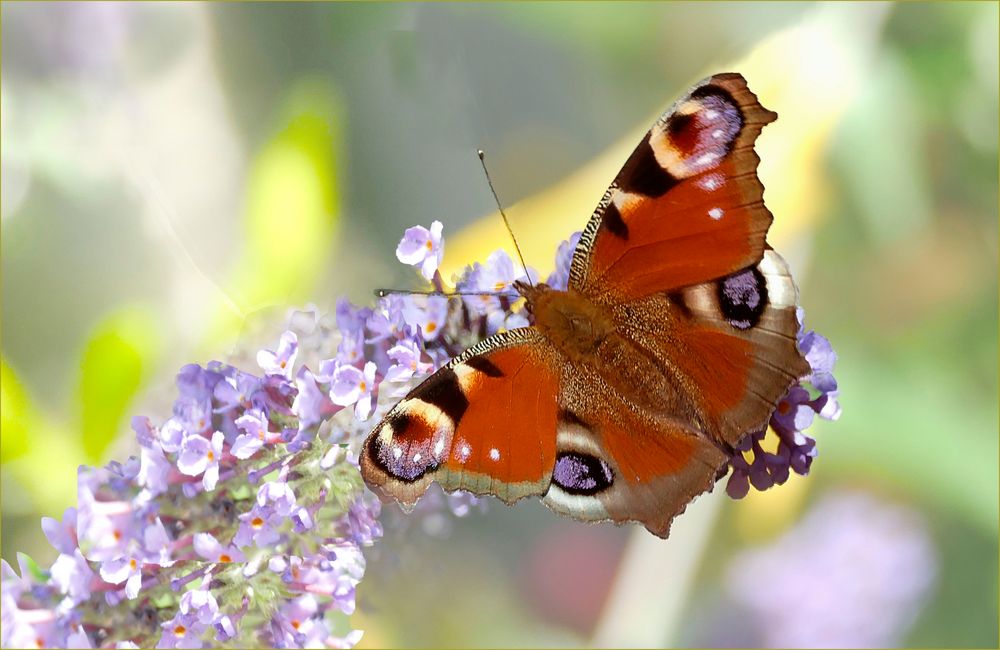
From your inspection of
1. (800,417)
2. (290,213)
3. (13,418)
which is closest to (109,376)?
(13,418)

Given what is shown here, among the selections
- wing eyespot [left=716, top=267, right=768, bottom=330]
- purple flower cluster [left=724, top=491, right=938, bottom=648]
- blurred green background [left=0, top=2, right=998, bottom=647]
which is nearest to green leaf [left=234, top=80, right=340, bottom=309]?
blurred green background [left=0, top=2, right=998, bottom=647]

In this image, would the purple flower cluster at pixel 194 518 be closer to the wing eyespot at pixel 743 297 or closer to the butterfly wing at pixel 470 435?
the butterfly wing at pixel 470 435

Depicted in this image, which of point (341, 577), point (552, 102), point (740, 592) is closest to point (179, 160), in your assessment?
point (552, 102)

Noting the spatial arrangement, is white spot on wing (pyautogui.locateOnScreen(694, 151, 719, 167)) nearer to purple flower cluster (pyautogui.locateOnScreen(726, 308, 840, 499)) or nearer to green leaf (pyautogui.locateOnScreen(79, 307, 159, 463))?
purple flower cluster (pyautogui.locateOnScreen(726, 308, 840, 499))

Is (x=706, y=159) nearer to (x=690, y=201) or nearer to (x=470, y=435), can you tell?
(x=690, y=201)

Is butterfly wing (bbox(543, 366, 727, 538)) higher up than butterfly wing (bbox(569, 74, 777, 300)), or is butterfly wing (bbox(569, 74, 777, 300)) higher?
butterfly wing (bbox(569, 74, 777, 300))

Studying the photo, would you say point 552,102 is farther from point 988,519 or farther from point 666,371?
A: point 988,519

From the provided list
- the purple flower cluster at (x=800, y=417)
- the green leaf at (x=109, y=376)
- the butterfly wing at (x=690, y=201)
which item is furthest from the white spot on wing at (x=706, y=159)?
the green leaf at (x=109, y=376)
